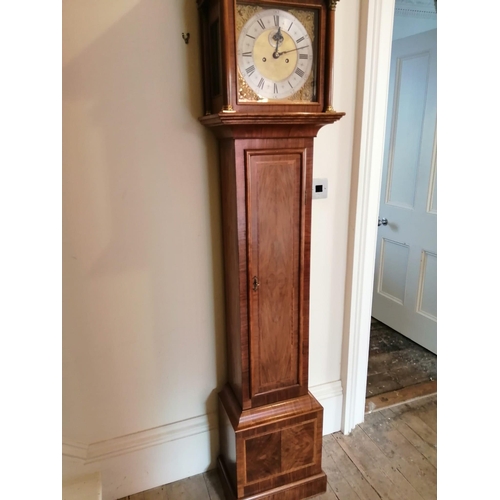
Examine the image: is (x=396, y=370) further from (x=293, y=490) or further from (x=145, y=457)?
(x=145, y=457)

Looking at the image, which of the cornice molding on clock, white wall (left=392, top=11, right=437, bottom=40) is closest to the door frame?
the cornice molding on clock

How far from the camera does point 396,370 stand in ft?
7.64

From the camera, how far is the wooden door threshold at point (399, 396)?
6.73 feet

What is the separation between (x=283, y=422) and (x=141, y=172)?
1.04 meters

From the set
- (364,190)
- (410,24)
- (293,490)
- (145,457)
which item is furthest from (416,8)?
(145,457)

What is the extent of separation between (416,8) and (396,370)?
228 centimetres

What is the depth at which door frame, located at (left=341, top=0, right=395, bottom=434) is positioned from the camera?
1432mm

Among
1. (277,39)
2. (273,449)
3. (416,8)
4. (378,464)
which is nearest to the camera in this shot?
(277,39)

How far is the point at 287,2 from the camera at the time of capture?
109 cm

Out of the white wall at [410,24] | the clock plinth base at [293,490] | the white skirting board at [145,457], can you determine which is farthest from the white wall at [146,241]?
the white wall at [410,24]

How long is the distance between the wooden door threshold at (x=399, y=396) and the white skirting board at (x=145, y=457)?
89cm

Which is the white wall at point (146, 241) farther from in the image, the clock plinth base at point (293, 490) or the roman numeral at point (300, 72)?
the roman numeral at point (300, 72)

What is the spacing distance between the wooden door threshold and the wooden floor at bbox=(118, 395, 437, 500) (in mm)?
41
